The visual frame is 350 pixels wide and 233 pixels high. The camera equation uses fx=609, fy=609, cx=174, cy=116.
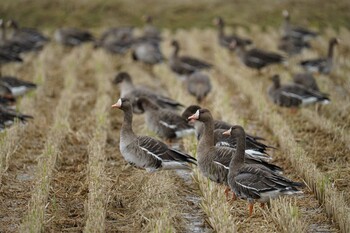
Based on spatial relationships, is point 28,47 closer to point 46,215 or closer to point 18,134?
point 18,134

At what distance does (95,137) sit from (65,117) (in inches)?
69.2

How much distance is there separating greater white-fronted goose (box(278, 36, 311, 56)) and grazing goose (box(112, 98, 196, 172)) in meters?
12.8

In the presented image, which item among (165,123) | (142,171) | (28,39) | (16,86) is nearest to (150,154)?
(142,171)

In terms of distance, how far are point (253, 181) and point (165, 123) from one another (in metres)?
4.16

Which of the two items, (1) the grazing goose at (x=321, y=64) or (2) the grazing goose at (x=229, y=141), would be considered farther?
(1) the grazing goose at (x=321, y=64)

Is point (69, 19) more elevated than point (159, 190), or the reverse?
point (159, 190)

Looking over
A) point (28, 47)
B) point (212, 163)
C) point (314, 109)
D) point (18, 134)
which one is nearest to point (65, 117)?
point (18, 134)

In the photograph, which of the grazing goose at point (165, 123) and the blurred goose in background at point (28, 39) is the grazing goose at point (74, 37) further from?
the grazing goose at point (165, 123)

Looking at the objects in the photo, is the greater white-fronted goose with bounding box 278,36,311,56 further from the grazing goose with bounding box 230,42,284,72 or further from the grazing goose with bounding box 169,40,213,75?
the grazing goose with bounding box 169,40,213,75

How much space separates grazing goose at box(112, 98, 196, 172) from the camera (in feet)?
31.0

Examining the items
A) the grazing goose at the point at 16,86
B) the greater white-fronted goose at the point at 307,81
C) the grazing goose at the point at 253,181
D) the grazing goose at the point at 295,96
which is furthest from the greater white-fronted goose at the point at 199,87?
the grazing goose at the point at 253,181

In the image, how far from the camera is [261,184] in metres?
7.80

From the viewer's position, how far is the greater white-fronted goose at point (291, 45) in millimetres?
21844

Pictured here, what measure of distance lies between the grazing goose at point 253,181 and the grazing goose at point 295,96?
5.57 metres
